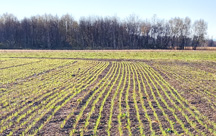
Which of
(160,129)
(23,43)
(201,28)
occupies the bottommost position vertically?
(160,129)

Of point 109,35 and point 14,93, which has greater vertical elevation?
point 109,35

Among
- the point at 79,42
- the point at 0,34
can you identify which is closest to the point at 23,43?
the point at 0,34

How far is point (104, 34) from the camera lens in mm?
75688

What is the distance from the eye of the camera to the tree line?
74125mm

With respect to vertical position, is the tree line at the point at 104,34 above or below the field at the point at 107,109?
above

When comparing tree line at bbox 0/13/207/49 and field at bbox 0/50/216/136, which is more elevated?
tree line at bbox 0/13/207/49

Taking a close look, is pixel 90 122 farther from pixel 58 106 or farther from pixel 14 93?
pixel 14 93

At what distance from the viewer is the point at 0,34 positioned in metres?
81.6

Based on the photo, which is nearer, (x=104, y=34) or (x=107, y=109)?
(x=107, y=109)

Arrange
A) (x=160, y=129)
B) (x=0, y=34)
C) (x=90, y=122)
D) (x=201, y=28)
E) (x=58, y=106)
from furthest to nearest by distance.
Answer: (x=0, y=34)
(x=201, y=28)
(x=58, y=106)
(x=90, y=122)
(x=160, y=129)

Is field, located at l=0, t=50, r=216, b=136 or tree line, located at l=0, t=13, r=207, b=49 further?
tree line, located at l=0, t=13, r=207, b=49

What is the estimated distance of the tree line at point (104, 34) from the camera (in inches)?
2918

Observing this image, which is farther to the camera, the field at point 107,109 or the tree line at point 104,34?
the tree line at point 104,34

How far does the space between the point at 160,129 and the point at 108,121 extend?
69.5 inches
